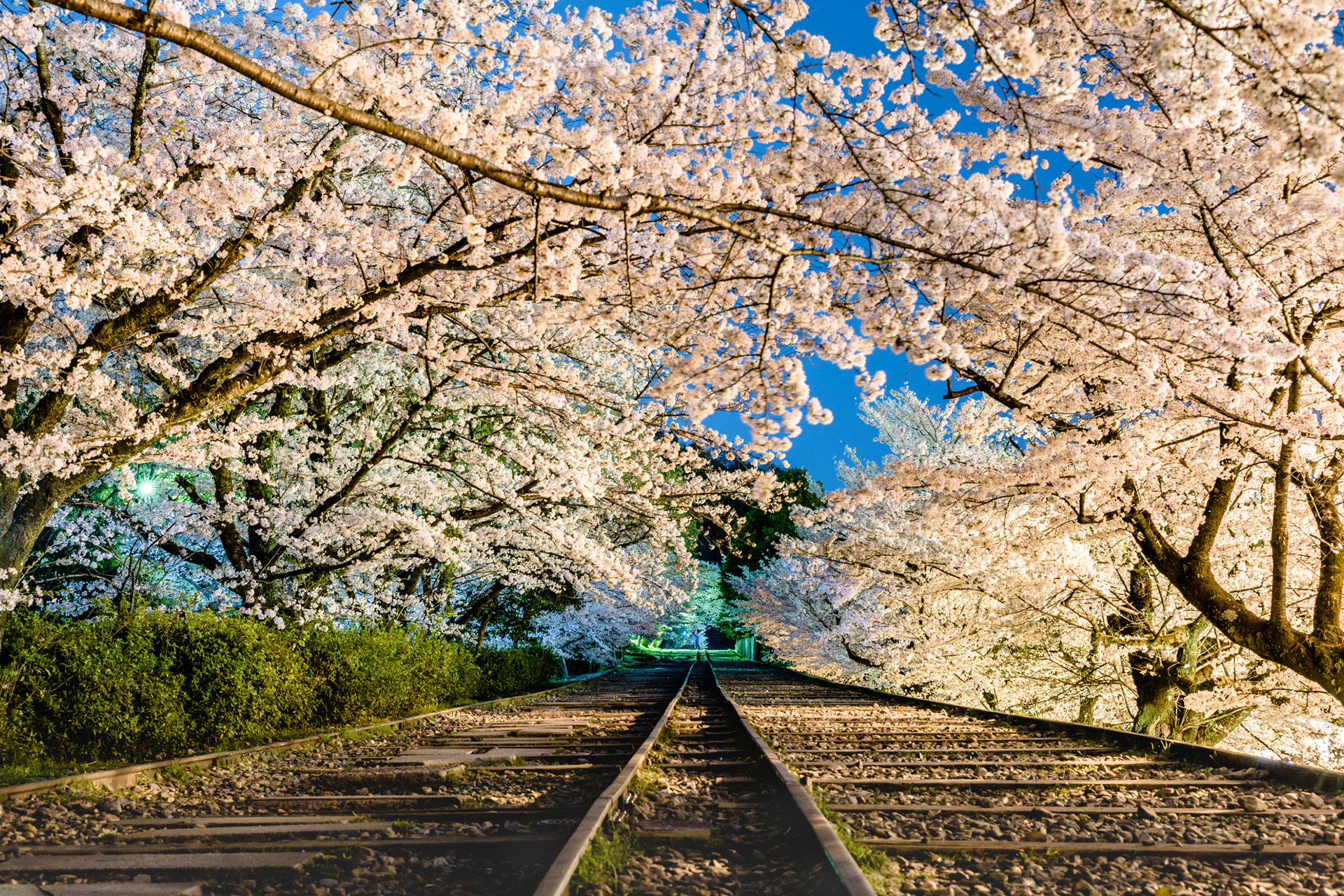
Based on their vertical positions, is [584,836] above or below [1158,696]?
below

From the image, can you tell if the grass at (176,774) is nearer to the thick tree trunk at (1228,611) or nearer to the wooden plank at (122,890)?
the wooden plank at (122,890)

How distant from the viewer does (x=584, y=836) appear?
3.93 m

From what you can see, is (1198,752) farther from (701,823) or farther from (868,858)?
(701,823)

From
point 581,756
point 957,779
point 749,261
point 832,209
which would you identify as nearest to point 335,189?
point 749,261

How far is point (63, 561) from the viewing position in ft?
38.2

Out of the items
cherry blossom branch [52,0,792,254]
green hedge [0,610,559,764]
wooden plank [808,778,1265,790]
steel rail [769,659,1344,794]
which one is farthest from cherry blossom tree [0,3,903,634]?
steel rail [769,659,1344,794]

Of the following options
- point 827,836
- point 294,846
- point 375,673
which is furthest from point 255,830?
point 375,673

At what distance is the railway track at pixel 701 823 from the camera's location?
3.73m

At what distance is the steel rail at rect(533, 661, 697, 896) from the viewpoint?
314 cm

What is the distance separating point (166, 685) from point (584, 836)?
235 inches

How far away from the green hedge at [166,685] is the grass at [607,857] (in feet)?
18.5

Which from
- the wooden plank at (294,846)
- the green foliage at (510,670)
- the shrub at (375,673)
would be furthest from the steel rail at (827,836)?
the green foliage at (510,670)

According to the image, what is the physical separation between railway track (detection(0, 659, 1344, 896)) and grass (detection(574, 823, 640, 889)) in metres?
0.02

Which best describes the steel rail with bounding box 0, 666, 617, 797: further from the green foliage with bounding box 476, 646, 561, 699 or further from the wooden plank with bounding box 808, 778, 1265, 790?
the green foliage with bounding box 476, 646, 561, 699
